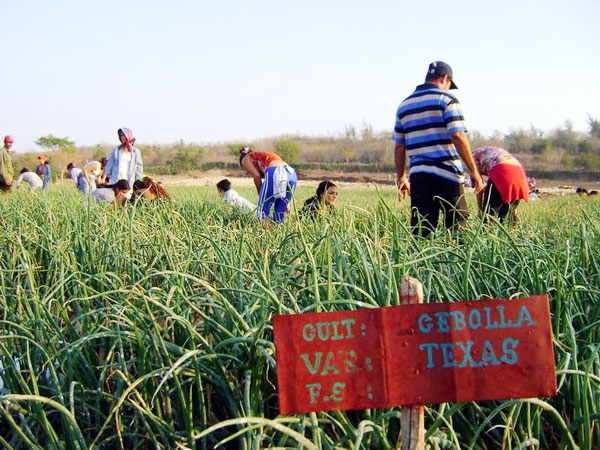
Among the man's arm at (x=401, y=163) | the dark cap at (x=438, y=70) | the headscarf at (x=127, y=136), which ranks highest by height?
the dark cap at (x=438, y=70)

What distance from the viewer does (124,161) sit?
6180 millimetres

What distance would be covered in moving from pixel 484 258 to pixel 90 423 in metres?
1.25

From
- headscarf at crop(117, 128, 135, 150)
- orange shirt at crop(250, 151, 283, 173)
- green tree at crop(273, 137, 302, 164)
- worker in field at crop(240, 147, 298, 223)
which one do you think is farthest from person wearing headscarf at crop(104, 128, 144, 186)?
green tree at crop(273, 137, 302, 164)

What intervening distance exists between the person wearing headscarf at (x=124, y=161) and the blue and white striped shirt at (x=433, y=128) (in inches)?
129

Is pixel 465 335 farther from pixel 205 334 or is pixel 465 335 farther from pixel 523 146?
pixel 523 146

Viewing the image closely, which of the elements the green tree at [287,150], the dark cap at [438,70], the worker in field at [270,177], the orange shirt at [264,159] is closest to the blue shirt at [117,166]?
the worker in field at [270,177]

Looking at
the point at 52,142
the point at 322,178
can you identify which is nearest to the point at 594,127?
the point at 322,178

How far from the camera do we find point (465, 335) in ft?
3.56

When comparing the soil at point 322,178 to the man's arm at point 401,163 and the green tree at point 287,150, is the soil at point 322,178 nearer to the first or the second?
the green tree at point 287,150

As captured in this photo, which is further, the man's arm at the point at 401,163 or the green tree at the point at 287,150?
the green tree at the point at 287,150

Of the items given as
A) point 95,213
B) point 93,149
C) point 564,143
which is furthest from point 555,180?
point 93,149

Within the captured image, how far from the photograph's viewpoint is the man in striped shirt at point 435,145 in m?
3.53

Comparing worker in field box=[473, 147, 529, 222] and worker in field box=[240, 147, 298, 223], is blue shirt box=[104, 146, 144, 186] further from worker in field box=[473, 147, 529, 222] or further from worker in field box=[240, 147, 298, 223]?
worker in field box=[473, 147, 529, 222]

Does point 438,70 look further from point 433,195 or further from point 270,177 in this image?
point 270,177
